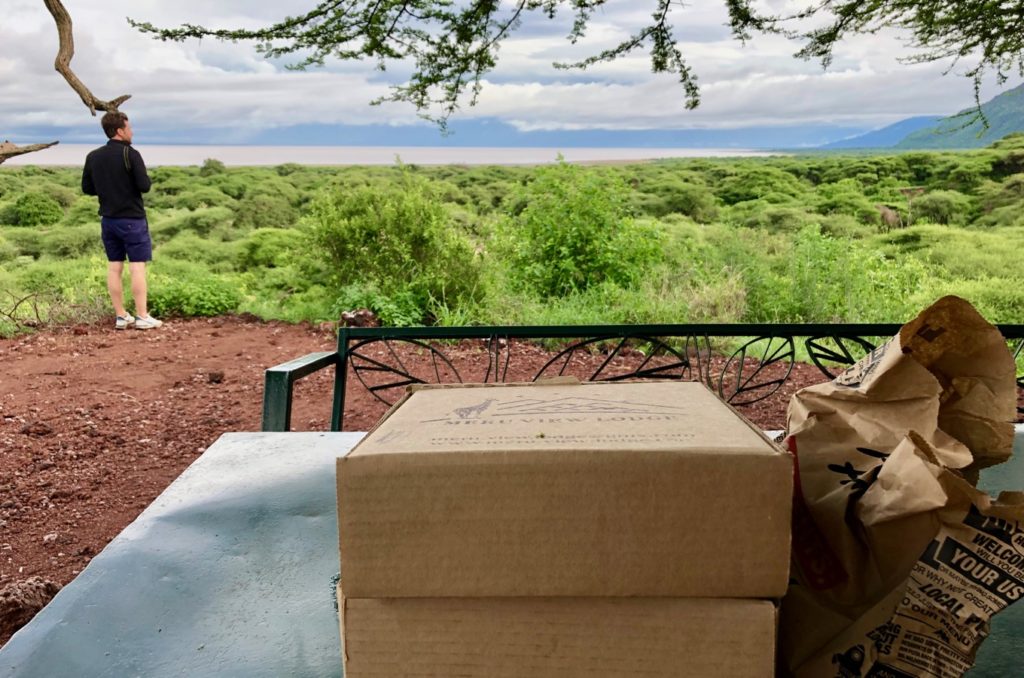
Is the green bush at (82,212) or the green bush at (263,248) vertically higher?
the green bush at (82,212)

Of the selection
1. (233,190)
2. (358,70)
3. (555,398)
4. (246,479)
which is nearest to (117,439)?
(358,70)

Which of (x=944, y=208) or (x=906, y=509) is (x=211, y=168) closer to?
(x=944, y=208)

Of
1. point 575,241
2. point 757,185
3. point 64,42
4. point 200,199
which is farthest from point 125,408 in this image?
point 757,185

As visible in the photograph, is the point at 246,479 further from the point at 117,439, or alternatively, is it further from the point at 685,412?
the point at 117,439

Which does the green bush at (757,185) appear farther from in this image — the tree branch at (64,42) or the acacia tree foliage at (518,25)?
the tree branch at (64,42)

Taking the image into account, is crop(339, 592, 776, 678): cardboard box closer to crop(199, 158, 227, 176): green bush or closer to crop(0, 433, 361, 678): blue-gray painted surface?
crop(0, 433, 361, 678): blue-gray painted surface

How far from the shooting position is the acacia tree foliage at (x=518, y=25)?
303 centimetres

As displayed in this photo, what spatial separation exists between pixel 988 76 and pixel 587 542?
375 centimetres

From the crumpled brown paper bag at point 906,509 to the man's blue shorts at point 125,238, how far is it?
529 cm

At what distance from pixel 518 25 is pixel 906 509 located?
2984mm

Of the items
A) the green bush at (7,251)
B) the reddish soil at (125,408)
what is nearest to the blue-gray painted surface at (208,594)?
the reddish soil at (125,408)

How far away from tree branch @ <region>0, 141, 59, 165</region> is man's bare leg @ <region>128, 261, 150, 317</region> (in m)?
0.85

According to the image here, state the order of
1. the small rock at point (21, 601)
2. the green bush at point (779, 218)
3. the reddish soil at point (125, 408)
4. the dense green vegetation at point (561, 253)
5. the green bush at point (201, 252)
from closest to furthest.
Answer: the small rock at point (21, 601), the reddish soil at point (125, 408), the dense green vegetation at point (561, 253), the green bush at point (201, 252), the green bush at point (779, 218)

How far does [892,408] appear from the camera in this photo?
0.56m
